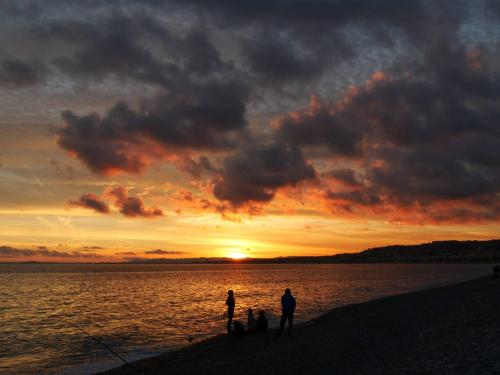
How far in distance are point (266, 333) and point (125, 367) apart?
28.0ft

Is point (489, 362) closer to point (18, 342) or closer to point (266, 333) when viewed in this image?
point (266, 333)

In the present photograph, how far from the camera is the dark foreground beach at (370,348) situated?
15062 mm

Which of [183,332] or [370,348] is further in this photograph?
[183,332]

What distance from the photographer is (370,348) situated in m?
18.9

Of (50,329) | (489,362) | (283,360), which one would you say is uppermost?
(489,362)

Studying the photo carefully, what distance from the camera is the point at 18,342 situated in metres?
36.4

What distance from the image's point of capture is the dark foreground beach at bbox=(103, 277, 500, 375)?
49.4 feet

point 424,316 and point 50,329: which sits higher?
point 424,316

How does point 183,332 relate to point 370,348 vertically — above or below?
below

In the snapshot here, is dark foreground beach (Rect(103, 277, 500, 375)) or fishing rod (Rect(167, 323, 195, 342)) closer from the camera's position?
dark foreground beach (Rect(103, 277, 500, 375))

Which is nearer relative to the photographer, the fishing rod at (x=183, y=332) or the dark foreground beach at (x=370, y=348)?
the dark foreground beach at (x=370, y=348)

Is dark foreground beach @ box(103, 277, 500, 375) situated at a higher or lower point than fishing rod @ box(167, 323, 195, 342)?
higher

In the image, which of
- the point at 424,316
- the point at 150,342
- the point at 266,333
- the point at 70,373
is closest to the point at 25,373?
the point at 70,373

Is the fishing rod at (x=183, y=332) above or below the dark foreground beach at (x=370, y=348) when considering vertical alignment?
below
